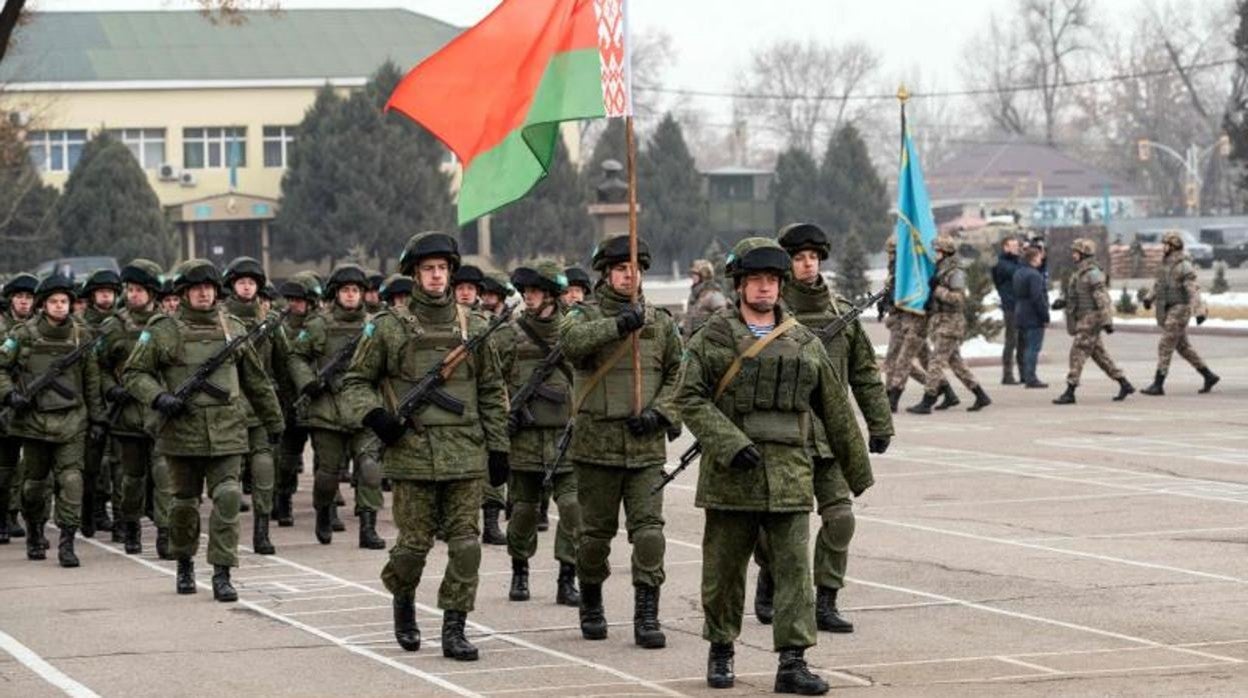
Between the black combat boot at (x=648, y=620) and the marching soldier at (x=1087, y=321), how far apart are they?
15.4m

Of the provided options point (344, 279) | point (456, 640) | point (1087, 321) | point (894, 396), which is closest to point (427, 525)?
point (456, 640)

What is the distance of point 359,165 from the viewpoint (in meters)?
78.1

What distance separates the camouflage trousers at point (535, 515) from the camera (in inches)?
515

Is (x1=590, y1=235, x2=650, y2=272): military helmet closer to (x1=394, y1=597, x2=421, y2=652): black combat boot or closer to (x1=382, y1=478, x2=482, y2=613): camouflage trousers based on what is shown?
(x1=382, y1=478, x2=482, y2=613): camouflage trousers

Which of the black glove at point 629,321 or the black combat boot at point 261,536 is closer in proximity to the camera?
the black glove at point 629,321

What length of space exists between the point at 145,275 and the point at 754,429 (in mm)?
7763

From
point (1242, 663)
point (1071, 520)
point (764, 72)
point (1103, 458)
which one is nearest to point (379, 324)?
point (1242, 663)

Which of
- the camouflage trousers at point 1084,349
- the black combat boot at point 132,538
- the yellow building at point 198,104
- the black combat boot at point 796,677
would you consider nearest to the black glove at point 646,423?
the black combat boot at point 796,677

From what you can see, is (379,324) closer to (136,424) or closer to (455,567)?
(455,567)

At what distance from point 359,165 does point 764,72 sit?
220 ft

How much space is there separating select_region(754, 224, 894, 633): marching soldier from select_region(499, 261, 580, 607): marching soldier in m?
1.20

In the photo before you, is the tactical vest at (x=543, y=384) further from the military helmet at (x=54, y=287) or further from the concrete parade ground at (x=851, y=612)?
the military helmet at (x=54, y=287)

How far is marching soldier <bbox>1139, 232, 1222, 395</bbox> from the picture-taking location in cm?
2678

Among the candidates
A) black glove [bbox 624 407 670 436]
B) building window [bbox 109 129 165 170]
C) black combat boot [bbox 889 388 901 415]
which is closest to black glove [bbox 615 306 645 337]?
black glove [bbox 624 407 670 436]
